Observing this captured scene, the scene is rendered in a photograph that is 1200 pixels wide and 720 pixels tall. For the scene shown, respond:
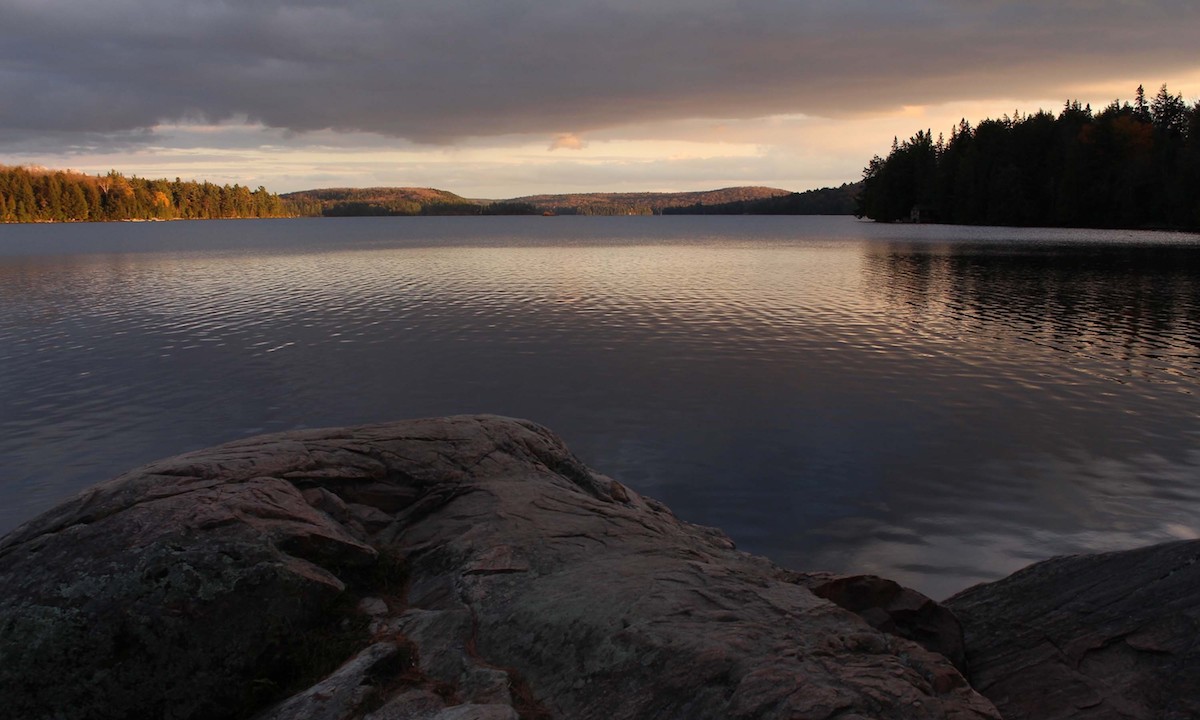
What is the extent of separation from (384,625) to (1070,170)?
164091 millimetres

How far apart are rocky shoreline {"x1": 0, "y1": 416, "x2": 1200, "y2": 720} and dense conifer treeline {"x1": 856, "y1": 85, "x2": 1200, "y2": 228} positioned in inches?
5640

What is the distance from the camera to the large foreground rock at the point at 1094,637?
24.7ft

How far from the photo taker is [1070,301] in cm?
4859

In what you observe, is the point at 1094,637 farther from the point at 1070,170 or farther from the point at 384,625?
the point at 1070,170

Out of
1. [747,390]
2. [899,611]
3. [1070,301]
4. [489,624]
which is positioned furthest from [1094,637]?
[1070,301]

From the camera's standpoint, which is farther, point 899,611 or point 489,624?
point 899,611

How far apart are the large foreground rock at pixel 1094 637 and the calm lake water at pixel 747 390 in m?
3.86

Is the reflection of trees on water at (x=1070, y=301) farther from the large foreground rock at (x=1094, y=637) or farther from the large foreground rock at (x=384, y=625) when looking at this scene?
the large foreground rock at (x=384, y=625)

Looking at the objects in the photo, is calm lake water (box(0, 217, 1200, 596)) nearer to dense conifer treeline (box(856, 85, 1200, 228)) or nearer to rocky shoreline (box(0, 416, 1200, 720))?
rocky shoreline (box(0, 416, 1200, 720))

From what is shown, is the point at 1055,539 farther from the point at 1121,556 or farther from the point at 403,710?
the point at 403,710

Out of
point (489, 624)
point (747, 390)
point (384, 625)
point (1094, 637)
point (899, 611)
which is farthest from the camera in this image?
point (747, 390)

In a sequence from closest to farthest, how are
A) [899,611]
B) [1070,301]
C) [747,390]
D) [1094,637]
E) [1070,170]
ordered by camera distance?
[1094,637] < [899,611] < [747,390] < [1070,301] < [1070,170]

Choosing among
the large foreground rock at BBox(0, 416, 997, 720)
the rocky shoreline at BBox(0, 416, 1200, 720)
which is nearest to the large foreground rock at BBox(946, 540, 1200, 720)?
the rocky shoreline at BBox(0, 416, 1200, 720)

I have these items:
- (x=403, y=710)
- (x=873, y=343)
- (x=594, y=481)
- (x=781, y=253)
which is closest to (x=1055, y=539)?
(x=594, y=481)
